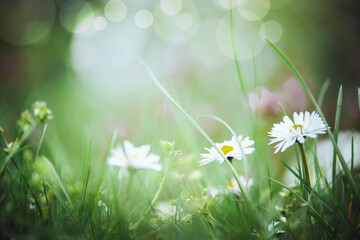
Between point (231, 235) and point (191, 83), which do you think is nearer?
point (231, 235)

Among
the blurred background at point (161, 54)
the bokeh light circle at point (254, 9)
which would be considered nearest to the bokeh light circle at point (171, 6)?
the blurred background at point (161, 54)

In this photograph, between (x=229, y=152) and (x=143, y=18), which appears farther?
(x=143, y=18)

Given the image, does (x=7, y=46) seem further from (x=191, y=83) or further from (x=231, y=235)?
(x=231, y=235)

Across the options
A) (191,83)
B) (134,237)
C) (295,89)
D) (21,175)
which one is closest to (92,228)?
(134,237)

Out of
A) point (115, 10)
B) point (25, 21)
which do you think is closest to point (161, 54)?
point (115, 10)

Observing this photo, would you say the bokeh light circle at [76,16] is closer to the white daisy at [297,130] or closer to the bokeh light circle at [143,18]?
the bokeh light circle at [143,18]

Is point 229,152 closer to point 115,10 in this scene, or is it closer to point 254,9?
point 254,9
